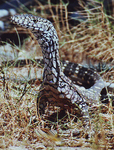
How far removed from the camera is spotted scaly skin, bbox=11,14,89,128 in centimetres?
254

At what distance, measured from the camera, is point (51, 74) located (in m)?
2.75

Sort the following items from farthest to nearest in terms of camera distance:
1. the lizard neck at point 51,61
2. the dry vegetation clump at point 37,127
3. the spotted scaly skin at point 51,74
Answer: the lizard neck at point 51,61 < the spotted scaly skin at point 51,74 < the dry vegetation clump at point 37,127

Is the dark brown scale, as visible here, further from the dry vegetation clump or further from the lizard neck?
the dry vegetation clump

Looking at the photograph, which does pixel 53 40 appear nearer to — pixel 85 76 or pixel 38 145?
pixel 38 145

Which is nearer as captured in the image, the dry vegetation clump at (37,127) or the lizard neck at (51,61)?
the dry vegetation clump at (37,127)

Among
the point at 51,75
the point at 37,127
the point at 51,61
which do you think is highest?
the point at 51,61

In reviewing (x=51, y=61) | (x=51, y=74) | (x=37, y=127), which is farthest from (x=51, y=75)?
(x=37, y=127)

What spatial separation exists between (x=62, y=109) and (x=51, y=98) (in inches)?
14.2

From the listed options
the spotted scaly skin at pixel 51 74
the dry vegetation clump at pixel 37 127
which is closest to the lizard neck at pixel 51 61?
the spotted scaly skin at pixel 51 74

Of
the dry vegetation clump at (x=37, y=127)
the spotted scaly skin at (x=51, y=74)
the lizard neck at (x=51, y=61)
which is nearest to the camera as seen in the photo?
the dry vegetation clump at (x=37, y=127)

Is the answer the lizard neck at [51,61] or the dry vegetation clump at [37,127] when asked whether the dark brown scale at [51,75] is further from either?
the dry vegetation clump at [37,127]

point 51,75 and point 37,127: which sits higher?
point 51,75

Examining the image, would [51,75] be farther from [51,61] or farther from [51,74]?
[51,61]

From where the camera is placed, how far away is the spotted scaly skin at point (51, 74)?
2.54 m
